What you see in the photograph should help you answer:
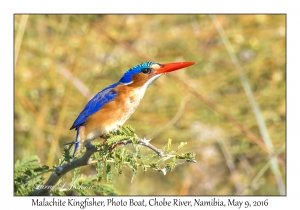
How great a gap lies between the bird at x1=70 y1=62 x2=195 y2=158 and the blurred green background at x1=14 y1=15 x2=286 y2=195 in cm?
228

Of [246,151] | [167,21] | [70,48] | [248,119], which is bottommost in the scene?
[246,151]

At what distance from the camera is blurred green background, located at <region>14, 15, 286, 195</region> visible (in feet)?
19.4

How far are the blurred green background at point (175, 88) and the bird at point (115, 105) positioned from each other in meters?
2.28

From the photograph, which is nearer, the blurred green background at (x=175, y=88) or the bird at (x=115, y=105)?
the bird at (x=115, y=105)

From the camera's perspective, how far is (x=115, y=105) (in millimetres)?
3160

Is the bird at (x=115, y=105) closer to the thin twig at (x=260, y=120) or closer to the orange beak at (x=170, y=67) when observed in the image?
the orange beak at (x=170, y=67)

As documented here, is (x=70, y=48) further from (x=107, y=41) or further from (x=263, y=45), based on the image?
(x=263, y=45)

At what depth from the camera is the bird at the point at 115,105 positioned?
122 inches

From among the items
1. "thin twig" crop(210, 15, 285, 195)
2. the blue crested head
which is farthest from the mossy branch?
"thin twig" crop(210, 15, 285, 195)

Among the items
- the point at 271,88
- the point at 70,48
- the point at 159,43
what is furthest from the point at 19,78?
the point at 271,88

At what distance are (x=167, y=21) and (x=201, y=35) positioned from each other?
→ 54 cm

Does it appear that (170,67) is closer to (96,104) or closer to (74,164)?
(96,104)

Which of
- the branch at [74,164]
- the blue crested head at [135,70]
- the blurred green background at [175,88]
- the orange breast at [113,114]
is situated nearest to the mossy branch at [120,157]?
the branch at [74,164]

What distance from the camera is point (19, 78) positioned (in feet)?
20.5
